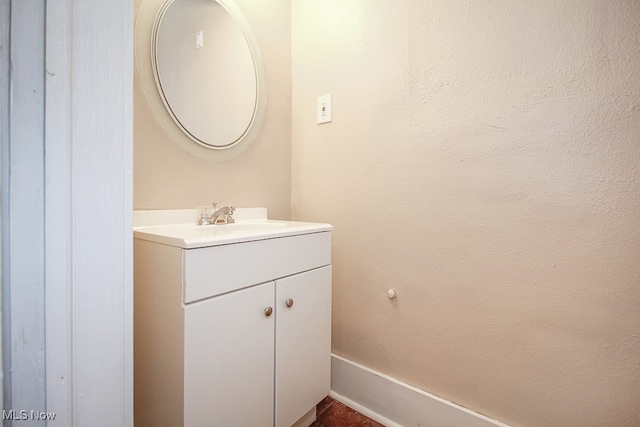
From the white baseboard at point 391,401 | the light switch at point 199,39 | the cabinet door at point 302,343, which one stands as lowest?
the white baseboard at point 391,401

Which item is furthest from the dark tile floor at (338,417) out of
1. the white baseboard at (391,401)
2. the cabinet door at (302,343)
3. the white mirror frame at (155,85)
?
the white mirror frame at (155,85)

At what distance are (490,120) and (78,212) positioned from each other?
104 cm

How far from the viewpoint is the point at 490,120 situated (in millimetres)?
897

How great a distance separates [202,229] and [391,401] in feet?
3.11

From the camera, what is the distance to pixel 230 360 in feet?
Answer: 2.40

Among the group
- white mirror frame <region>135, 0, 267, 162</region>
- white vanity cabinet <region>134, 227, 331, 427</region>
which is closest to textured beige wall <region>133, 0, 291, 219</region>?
white mirror frame <region>135, 0, 267, 162</region>

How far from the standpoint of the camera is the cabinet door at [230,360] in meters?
0.66

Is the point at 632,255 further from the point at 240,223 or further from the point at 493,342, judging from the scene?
the point at 240,223

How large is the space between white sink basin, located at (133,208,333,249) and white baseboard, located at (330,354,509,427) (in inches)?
25.3

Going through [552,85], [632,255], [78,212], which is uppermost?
[552,85]

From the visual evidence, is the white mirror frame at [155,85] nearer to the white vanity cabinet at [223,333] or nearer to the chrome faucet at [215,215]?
the chrome faucet at [215,215]

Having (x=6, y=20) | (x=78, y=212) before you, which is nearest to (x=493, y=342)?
(x=78, y=212)

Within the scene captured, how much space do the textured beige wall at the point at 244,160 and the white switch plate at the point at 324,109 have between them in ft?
0.65

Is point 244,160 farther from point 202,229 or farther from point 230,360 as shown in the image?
point 230,360
